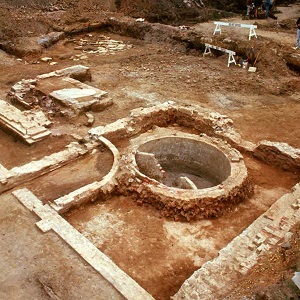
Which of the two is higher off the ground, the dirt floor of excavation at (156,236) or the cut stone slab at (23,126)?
the cut stone slab at (23,126)

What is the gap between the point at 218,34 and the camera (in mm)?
16719

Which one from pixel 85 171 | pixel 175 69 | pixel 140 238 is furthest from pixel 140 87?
pixel 140 238

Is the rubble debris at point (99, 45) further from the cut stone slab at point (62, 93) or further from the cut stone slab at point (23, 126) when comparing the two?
the cut stone slab at point (23, 126)

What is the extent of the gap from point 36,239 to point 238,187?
12.9 ft

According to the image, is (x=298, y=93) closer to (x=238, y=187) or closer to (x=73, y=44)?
(x=238, y=187)

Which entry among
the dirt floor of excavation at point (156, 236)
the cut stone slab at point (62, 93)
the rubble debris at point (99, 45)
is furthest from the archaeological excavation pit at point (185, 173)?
the rubble debris at point (99, 45)

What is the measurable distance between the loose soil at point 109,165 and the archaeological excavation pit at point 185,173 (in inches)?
10.7

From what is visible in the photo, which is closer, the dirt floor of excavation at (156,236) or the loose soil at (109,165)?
the loose soil at (109,165)

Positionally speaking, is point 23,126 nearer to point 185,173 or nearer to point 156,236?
point 185,173

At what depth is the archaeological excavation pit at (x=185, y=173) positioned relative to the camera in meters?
6.70

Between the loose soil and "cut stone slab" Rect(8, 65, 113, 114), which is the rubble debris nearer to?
the loose soil

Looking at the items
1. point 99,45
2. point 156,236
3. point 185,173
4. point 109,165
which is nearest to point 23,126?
point 109,165

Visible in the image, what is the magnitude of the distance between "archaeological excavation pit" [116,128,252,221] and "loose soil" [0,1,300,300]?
27 centimetres

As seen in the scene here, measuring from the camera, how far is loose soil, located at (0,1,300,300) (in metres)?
5.04
